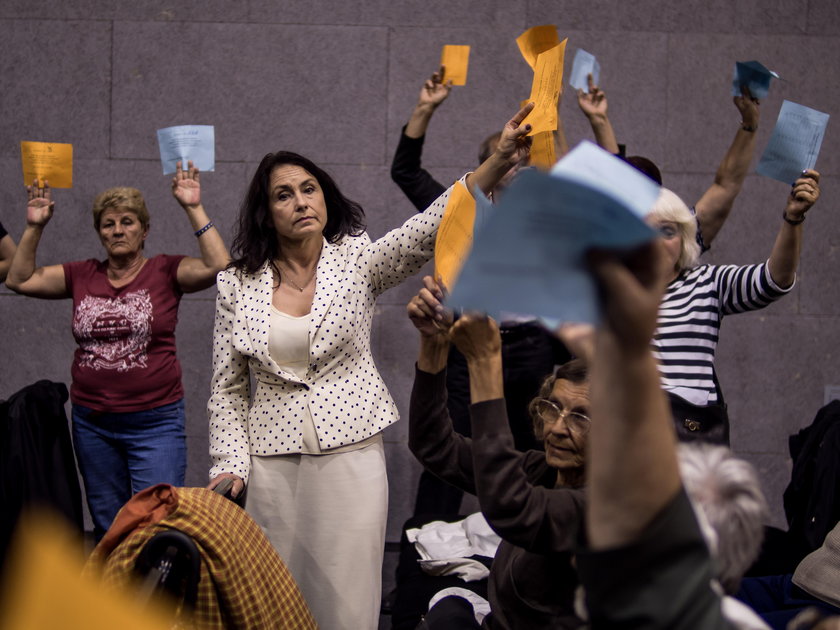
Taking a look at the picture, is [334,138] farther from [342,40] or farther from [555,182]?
[555,182]

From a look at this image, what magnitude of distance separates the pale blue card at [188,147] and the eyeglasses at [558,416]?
5.66 ft

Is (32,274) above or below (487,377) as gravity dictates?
below

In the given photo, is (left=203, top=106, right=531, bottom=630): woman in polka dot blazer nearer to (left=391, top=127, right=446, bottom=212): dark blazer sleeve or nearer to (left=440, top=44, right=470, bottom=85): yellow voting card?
(left=391, top=127, right=446, bottom=212): dark blazer sleeve

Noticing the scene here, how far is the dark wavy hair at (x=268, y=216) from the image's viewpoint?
7.59 ft

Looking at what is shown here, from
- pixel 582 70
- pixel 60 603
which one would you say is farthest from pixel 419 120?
pixel 60 603

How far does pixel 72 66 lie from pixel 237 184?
2.79 feet

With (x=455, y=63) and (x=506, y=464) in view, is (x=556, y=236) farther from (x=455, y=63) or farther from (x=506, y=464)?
(x=455, y=63)

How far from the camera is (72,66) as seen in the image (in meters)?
3.76

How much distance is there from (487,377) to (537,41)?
1088 mm

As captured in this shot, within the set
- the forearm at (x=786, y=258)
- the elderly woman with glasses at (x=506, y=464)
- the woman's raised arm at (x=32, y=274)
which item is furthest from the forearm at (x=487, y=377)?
the woman's raised arm at (x=32, y=274)

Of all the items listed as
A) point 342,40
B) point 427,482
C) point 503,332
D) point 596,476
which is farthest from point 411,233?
point 342,40

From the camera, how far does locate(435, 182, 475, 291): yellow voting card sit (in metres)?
1.27

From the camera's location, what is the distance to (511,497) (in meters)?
1.25

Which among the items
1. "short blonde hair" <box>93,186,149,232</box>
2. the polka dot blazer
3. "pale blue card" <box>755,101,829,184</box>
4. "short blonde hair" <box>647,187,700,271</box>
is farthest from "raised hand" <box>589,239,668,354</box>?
"short blonde hair" <box>93,186,149,232</box>
